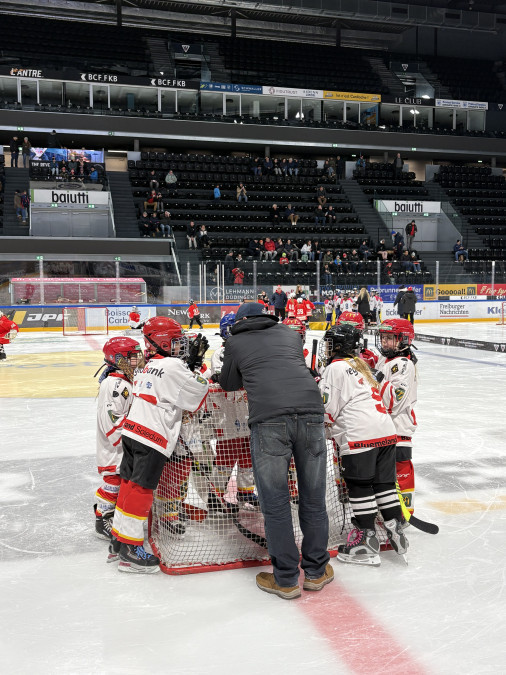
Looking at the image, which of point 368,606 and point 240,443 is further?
point 240,443

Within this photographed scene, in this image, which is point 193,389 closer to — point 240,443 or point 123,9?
point 240,443

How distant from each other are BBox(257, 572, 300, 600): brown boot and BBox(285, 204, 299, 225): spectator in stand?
86.1 ft

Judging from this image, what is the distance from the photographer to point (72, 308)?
19.5 meters

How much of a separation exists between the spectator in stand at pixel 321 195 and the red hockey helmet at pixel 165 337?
90.7ft

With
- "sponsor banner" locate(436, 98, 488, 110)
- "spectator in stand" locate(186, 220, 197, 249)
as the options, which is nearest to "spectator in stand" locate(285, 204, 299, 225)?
"spectator in stand" locate(186, 220, 197, 249)

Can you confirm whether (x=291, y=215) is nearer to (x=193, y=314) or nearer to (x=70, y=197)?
(x=70, y=197)

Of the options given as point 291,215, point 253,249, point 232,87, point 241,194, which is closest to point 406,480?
point 253,249

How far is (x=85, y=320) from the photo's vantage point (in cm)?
1948

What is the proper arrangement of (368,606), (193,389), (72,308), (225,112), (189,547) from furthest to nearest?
(225,112), (72,308), (189,547), (193,389), (368,606)

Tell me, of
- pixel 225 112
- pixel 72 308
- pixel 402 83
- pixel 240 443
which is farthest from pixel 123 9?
pixel 240 443

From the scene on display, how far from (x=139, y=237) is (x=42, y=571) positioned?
74.2 feet

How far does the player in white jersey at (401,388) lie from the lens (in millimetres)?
4004

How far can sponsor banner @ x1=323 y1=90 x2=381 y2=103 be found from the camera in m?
34.5

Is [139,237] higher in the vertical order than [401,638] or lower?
higher
